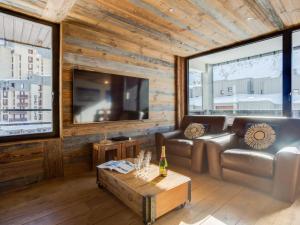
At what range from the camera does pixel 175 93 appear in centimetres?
441

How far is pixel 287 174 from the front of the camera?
1.98m

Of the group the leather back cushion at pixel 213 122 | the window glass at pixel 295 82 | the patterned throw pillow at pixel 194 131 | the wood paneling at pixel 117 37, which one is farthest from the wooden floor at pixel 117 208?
the window glass at pixel 295 82

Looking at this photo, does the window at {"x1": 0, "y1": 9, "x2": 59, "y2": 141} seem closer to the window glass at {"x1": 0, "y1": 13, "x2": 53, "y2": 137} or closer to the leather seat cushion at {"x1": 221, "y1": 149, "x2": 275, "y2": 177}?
the window glass at {"x1": 0, "y1": 13, "x2": 53, "y2": 137}

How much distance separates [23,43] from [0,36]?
266 mm

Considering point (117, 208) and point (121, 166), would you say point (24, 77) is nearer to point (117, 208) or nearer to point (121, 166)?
point (121, 166)

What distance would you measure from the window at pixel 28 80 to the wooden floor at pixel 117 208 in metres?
0.84

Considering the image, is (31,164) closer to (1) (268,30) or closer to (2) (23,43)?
(2) (23,43)

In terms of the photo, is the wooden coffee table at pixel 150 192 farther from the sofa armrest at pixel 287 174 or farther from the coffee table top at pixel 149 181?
the sofa armrest at pixel 287 174

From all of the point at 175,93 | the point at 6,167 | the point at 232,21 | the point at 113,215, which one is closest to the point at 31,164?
the point at 6,167

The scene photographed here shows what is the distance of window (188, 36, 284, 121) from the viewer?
3.35 meters

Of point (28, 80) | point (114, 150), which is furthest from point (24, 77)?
point (114, 150)

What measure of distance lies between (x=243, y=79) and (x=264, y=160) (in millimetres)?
2166

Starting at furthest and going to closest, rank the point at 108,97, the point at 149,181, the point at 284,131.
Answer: the point at 108,97 → the point at 284,131 → the point at 149,181

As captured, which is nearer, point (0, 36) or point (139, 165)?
point (139, 165)
